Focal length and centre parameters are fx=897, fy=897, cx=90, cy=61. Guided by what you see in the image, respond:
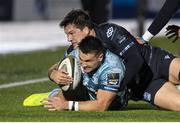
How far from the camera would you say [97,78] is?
9312 mm

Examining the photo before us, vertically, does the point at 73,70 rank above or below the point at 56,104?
above

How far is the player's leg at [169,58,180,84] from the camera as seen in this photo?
390 inches

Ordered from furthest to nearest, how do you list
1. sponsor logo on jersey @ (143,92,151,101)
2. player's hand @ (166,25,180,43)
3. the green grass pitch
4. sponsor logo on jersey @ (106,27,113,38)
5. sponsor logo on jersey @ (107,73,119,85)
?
player's hand @ (166,25,180,43) → sponsor logo on jersey @ (143,92,151,101) → sponsor logo on jersey @ (106,27,113,38) → sponsor logo on jersey @ (107,73,119,85) → the green grass pitch

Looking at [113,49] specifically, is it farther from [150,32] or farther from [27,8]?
[27,8]

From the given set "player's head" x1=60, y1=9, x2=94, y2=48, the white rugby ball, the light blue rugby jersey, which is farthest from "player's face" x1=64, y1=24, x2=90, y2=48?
the light blue rugby jersey

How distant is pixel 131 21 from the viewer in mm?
35969

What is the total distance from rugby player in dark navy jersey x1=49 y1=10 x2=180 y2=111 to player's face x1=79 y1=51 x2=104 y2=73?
0.26m

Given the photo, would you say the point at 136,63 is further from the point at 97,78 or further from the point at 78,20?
the point at 78,20

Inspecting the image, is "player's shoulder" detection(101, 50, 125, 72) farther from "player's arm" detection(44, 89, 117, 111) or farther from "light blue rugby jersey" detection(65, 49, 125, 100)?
"player's arm" detection(44, 89, 117, 111)

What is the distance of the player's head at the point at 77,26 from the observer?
9.35m

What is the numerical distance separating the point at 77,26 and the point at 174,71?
1306 millimetres

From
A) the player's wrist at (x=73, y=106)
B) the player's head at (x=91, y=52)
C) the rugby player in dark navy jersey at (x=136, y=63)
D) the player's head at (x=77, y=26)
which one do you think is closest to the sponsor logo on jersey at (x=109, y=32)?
the rugby player in dark navy jersey at (x=136, y=63)

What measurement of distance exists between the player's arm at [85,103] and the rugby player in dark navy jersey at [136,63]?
20 centimetres

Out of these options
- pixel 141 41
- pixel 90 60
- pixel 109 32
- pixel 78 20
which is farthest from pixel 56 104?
pixel 141 41
